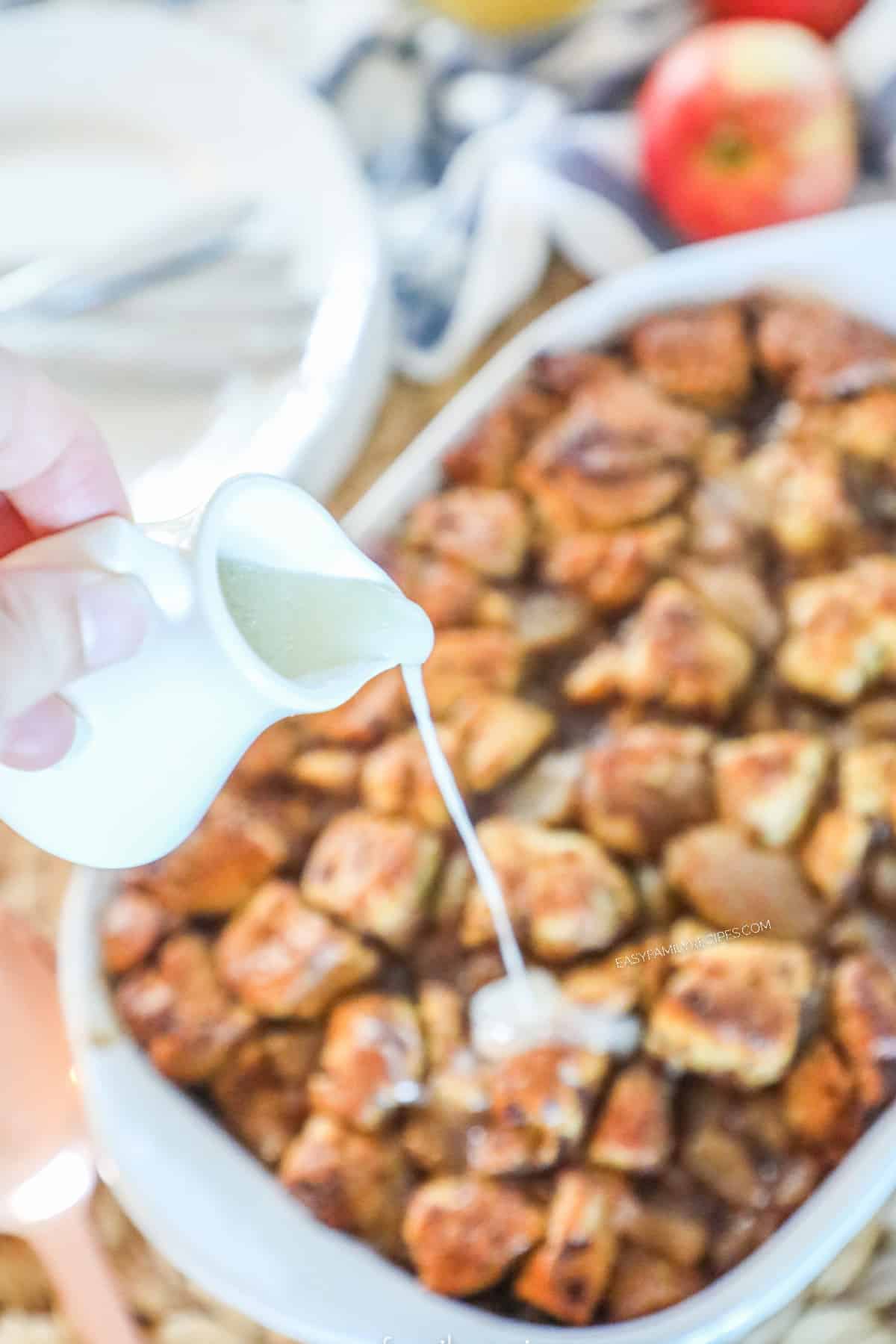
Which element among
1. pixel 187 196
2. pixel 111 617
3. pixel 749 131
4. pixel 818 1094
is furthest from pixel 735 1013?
pixel 187 196

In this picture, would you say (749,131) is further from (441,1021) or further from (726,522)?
(441,1021)

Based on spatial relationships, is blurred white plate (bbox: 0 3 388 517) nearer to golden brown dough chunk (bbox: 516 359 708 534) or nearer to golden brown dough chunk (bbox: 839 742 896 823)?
golden brown dough chunk (bbox: 516 359 708 534)

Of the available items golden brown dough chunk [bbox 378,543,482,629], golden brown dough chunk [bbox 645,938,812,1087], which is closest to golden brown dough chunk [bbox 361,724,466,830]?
golden brown dough chunk [bbox 378,543,482,629]

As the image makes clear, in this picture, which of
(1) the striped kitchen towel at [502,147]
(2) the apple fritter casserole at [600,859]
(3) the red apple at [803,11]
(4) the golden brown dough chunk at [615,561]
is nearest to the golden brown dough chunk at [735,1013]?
(2) the apple fritter casserole at [600,859]

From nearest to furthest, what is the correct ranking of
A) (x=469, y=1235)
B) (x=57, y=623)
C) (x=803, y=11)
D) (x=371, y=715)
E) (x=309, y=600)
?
(x=57, y=623)
(x=309, y=600)
(x=469, y=1235)
(x=371, y=715)
(x=803, y=11)

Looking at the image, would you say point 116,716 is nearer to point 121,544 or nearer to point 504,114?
point 121,544

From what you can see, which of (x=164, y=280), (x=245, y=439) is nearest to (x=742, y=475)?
(x=245, y=439)
